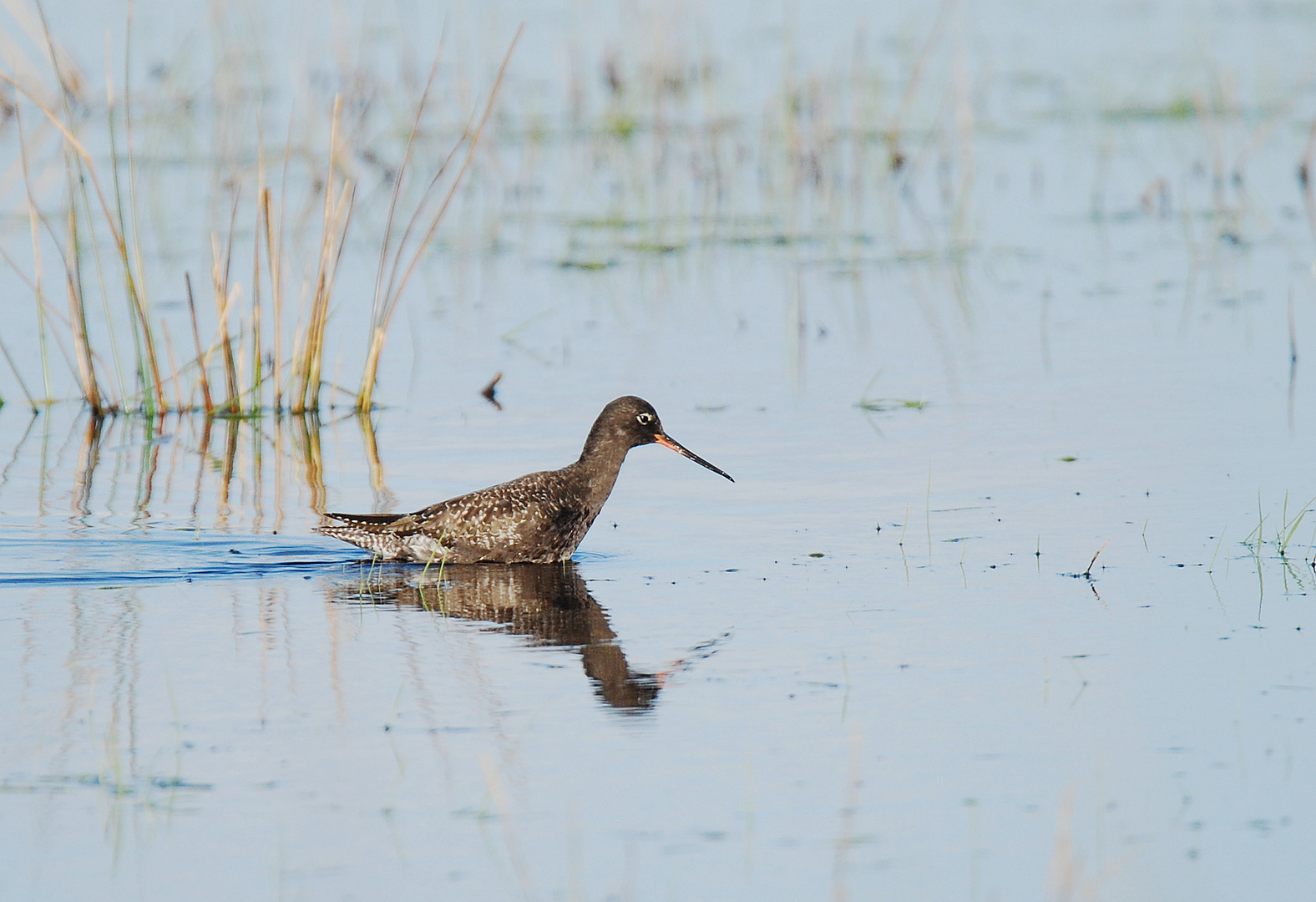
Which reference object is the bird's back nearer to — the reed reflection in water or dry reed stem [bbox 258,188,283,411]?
the reed reflection in water

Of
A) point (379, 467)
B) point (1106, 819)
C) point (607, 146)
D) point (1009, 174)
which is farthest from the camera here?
point (607, 146)

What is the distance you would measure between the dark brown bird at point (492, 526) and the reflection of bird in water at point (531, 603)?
0.25 feet

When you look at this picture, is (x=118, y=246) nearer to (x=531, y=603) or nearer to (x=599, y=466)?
(x=599, y=466)

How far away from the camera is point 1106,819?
5.29m

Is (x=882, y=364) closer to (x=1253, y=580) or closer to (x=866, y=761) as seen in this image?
(x=1253, y=580)

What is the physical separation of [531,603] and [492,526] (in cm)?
80

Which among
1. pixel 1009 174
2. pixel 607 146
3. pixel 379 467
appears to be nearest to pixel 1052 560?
pixel 379 467

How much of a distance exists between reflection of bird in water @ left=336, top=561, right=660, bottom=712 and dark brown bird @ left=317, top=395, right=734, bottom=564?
75 millimetres

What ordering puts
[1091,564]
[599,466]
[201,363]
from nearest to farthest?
[1091,564], [599,466], [201,363]

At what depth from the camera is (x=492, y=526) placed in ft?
28.5

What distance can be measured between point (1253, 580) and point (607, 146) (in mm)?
13734

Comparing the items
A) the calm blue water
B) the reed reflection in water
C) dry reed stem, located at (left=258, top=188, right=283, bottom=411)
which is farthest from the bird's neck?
dry reed stem, located at (left=258, top=188, right=283, bottom=411)

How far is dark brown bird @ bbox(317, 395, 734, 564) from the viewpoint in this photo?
8.48 m

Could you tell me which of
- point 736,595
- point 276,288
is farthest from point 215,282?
point 736,595
